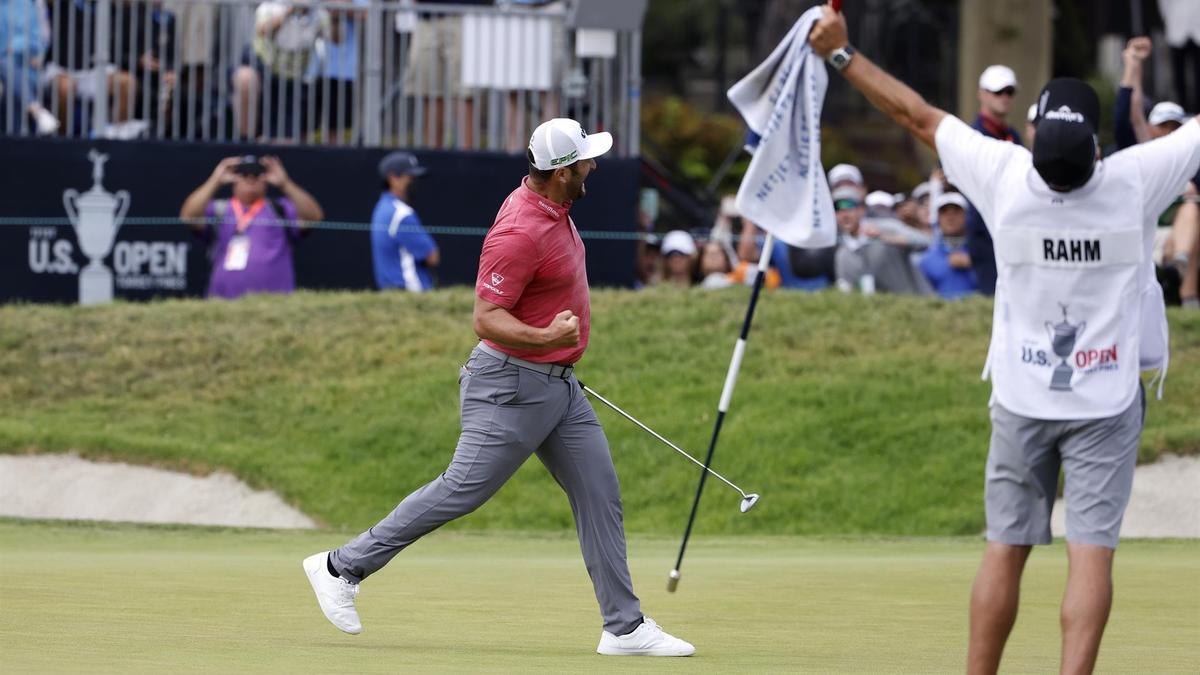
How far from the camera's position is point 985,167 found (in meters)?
6.50

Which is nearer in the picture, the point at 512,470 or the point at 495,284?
the point at 495,284

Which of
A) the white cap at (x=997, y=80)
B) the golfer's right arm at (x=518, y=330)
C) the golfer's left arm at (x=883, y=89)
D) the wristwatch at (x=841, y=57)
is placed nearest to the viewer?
the golfer's left arm at (x=883, y=89)

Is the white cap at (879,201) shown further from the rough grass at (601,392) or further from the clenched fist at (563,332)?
the clenched fist at (563,332)

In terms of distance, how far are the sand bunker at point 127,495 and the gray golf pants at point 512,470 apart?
26.3 ft

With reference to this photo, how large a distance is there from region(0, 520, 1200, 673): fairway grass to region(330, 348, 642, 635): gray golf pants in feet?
1.01

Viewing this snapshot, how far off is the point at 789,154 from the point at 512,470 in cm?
176

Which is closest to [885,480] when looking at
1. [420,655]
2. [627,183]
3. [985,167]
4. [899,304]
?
[899,304]

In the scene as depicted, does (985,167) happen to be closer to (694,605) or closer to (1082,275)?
(1082,275)

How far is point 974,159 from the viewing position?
6.51 meters

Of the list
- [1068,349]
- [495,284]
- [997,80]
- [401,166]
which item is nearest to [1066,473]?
[1068,349]

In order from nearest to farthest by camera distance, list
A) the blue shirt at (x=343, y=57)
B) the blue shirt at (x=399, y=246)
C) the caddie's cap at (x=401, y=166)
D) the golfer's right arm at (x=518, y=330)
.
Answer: the golfer's right arm at (x=518, y=330)
the caddie's cap at (x=401, y=166)
the blue shirt at (x=399, y=246)
the blue shirt at (x=343, y=57)

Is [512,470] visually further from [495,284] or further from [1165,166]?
[1165,166]

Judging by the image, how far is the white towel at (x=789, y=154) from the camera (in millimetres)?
8727

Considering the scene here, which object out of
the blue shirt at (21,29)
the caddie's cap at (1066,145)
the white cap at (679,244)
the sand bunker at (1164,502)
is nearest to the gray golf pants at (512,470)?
the caddie's cap at (1066,145)
